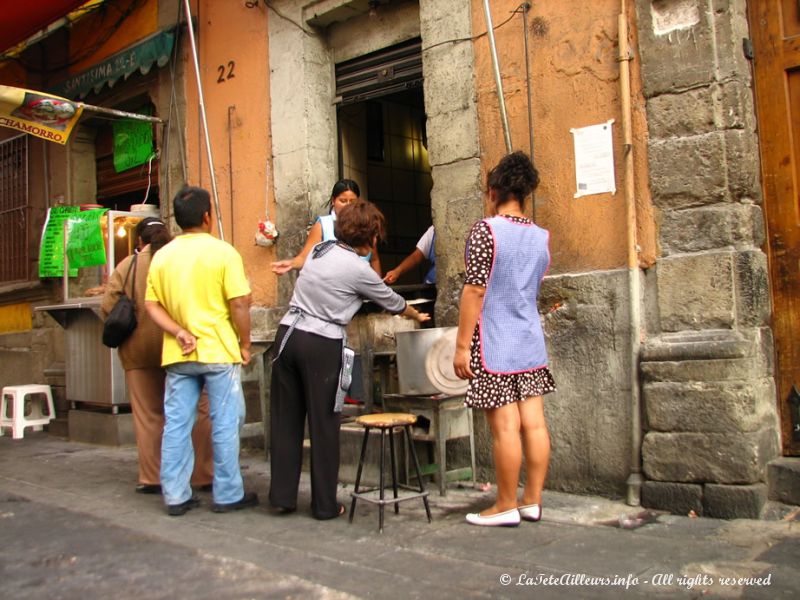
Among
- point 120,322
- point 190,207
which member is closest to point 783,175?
point 190,207

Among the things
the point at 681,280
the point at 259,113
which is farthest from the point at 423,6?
the point at 681,280

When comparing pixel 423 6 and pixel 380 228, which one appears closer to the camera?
pixel 380 228

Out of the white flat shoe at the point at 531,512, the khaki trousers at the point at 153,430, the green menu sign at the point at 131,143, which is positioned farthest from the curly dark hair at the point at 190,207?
the green menu sign at the point at 131,143

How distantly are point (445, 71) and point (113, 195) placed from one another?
5106 millimetres

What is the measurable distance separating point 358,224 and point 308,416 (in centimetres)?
106

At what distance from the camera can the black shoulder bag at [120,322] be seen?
4.84m

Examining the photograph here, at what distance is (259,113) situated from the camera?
6.79m

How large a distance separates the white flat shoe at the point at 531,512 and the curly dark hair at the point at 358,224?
1.63 meters

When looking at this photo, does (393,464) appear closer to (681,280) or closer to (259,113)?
(681,280)

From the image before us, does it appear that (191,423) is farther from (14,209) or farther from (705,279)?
(14,209)

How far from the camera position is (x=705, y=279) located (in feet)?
13.7

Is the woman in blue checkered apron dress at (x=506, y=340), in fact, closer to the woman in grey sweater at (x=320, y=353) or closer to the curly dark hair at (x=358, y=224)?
the woman in grey sweater at (x=320, y=353)

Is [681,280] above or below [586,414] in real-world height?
above

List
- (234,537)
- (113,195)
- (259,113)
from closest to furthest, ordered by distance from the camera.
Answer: (234,537) → (259,113) → (113,195)
